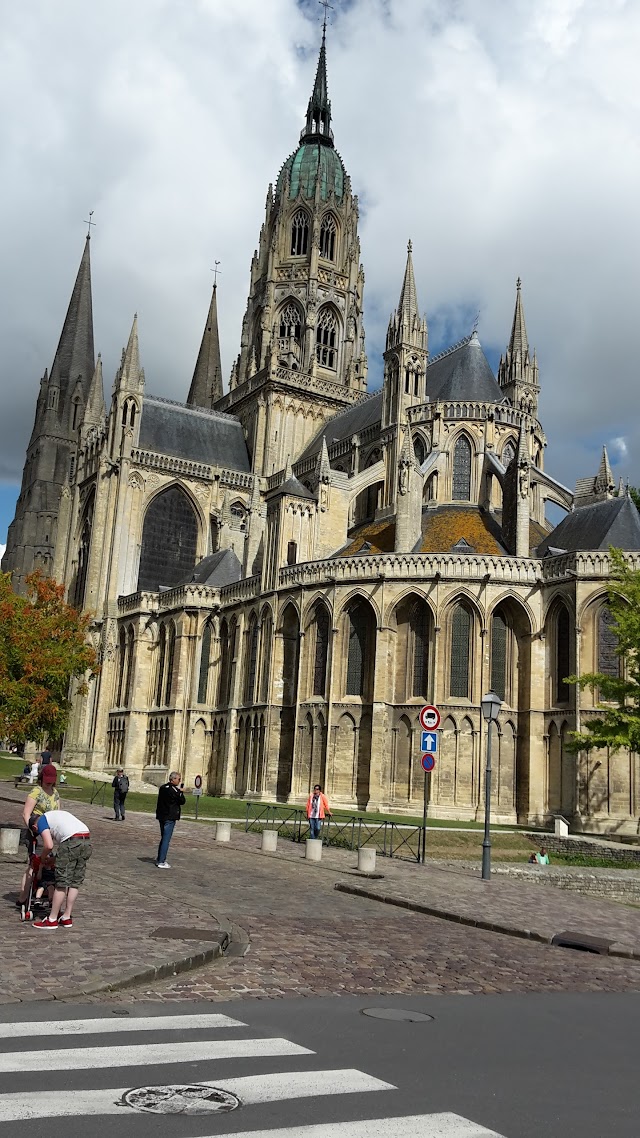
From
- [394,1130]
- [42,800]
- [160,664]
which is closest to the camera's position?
[394,1130]

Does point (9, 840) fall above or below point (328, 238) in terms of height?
below

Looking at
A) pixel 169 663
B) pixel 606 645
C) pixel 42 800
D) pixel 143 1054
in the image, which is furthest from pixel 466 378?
pixel 143 1054

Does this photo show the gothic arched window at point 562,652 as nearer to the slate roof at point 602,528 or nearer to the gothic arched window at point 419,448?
the slate roof at point 602,528

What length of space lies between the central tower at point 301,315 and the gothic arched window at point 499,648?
3100 centimetres

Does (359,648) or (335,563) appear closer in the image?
(359,648)

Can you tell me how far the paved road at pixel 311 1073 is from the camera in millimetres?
5098

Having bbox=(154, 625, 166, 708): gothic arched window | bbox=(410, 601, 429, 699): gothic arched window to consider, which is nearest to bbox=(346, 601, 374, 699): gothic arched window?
bbox=(410, 601, 429, 699): gothic arched window

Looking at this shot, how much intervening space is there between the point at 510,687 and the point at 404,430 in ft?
50.6

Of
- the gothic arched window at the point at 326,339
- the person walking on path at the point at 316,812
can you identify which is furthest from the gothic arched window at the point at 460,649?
the gothic arched window at the point at 326,339

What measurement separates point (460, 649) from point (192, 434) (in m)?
33.7

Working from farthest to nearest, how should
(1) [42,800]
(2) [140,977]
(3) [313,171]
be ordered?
(3) [313,171]
(1) [42,800]
(2) [140,977]

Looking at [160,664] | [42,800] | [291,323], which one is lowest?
[42,800]

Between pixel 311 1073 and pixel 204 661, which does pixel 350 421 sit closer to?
pixel 204 661

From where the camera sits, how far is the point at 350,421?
63.3 metres
